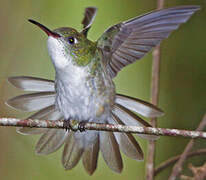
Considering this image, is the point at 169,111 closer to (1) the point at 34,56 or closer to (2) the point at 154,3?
(2) the point at 154,3

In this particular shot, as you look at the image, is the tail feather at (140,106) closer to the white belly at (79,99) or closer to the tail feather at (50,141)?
the white belly at (79,99)

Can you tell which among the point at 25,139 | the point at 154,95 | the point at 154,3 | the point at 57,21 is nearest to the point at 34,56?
the point at 57,21

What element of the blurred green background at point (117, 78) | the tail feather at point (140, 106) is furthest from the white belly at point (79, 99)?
the blurred green background at point (117, 78)

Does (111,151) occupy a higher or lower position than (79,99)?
lower

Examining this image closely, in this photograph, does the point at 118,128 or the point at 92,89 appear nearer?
the point at 118,128

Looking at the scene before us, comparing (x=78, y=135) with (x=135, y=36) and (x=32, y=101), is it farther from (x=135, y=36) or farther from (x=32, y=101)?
(x=135, y=36)

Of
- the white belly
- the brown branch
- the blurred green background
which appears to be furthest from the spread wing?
the blurred green background

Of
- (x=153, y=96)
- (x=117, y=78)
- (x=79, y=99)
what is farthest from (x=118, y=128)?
(x=117, y=78)
